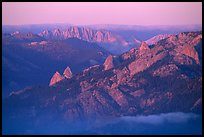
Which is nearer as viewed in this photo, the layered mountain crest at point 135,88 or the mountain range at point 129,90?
the mountain range at point 129,90

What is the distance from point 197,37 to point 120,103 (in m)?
22.5

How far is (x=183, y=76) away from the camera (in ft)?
209

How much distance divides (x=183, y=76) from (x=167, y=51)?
15.5m

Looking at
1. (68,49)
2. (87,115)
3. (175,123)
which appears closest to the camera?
(175,123)

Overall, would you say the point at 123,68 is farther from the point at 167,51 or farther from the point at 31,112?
the point at 31,112

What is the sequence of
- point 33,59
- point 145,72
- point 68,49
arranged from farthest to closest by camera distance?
point 68,49, point 33,59, point 145,72

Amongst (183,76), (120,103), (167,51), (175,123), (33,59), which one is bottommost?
(175,123)

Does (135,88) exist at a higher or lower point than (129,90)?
higher

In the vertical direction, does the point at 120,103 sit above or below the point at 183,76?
below

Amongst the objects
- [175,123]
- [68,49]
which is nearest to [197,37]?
[175,123]

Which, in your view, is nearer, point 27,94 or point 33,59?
point 27,94

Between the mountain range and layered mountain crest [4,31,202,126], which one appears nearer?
the mountain range

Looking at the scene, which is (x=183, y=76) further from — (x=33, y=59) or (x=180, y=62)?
(x=33, y=59)

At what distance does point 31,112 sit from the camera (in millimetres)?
61469
